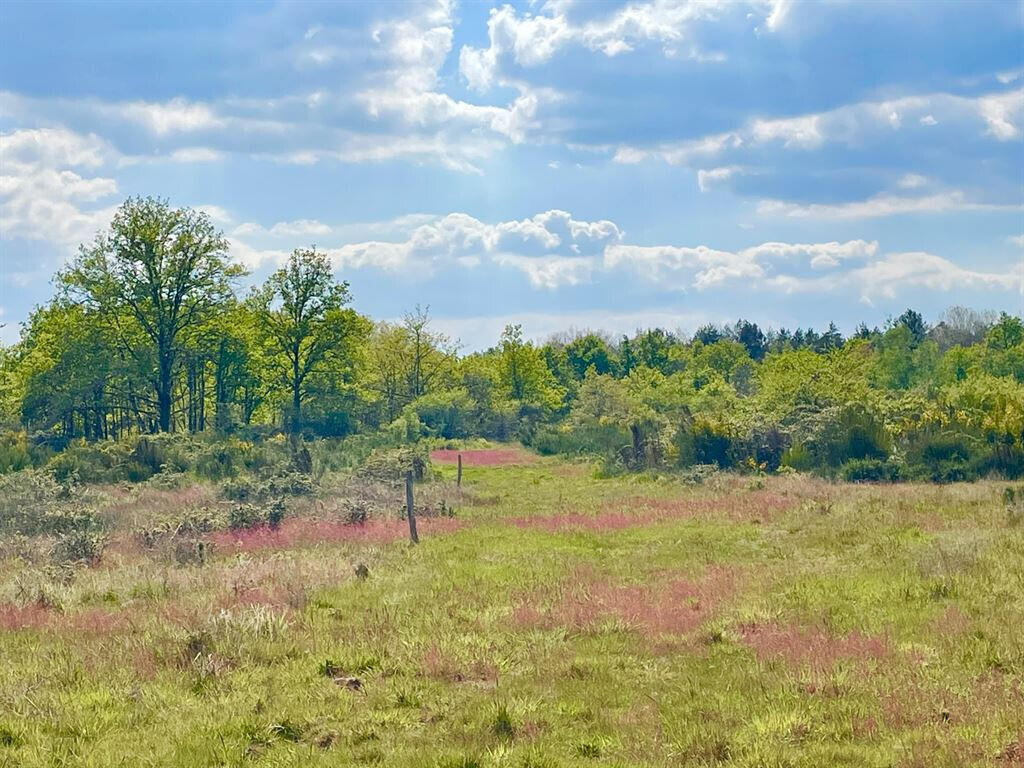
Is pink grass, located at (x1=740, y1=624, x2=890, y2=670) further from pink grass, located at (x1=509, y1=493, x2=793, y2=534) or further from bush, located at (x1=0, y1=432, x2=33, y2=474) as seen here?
bush, located at (x1=0, y1=432, x2=33, y2=474)

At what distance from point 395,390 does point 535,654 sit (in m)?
78.5

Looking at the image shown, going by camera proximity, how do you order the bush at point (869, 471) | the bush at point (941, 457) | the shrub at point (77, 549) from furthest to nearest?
1. the bush at point (869, 471)
2. the bush at point (941, 457)
3. the shrub at point (77, 549)

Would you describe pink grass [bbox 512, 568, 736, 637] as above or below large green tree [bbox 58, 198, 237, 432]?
below

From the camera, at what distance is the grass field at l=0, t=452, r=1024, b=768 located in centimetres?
824

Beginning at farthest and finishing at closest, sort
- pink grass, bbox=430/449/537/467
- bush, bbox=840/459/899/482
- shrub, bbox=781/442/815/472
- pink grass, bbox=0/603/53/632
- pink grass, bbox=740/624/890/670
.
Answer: pink grass, bbox=430/449/537/467, shrub, bbox=781/442/815/472, bush, bbox=840/459/899/482, pink grass, bbox=0/603/53/632, pink grass, bbox=740/624/890/670

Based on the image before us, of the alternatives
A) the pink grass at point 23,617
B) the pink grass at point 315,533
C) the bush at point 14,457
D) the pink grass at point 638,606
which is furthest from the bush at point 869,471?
the bush at point 14,457

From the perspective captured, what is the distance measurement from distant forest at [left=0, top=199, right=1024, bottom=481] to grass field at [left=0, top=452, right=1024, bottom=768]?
18986mm

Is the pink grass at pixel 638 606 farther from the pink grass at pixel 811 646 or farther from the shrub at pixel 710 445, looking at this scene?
the shrub at pixel 710 445

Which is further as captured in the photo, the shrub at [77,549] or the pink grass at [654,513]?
the pink grass at [654,513]

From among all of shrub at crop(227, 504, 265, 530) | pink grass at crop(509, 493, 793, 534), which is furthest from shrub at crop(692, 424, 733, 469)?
shrub at crop(227, 504, 265, 530)

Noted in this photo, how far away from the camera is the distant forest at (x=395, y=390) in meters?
39.1

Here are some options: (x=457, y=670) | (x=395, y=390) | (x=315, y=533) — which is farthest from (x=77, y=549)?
(x=395, y=390)

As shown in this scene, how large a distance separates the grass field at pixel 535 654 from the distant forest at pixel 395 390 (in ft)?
62.3

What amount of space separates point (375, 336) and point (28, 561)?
72.8 meters
